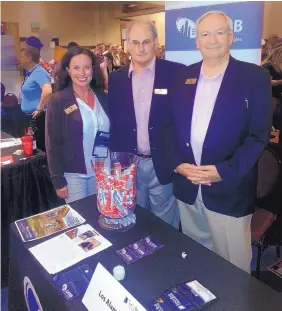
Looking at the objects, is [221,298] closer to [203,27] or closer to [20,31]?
[203,27]

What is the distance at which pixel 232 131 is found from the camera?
4.50ft

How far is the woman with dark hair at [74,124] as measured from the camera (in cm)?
179

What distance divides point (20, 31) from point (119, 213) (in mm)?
9658

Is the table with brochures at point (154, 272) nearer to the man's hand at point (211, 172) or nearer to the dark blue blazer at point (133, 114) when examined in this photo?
the man's hand at point (211, 172)

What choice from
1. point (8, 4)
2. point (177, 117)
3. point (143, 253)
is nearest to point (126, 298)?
point (143, 253)

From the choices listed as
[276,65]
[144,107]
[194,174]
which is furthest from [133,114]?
[276,65]

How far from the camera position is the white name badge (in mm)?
834

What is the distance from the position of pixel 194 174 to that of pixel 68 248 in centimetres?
63

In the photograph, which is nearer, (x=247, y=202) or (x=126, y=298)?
(x=126, y=298)

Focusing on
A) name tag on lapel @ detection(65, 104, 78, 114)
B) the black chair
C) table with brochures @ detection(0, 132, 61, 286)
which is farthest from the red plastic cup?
the black chair

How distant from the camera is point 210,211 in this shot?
150cm

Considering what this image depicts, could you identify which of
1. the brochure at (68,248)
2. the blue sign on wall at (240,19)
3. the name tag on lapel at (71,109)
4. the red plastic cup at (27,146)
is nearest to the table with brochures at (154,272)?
the brochure at (68,248)

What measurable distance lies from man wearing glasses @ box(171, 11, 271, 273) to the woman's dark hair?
0.59 meters

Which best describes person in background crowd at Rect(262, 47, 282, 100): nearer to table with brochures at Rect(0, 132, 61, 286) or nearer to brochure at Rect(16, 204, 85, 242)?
table with brochures at Rect(0, 132, 61, 286)
